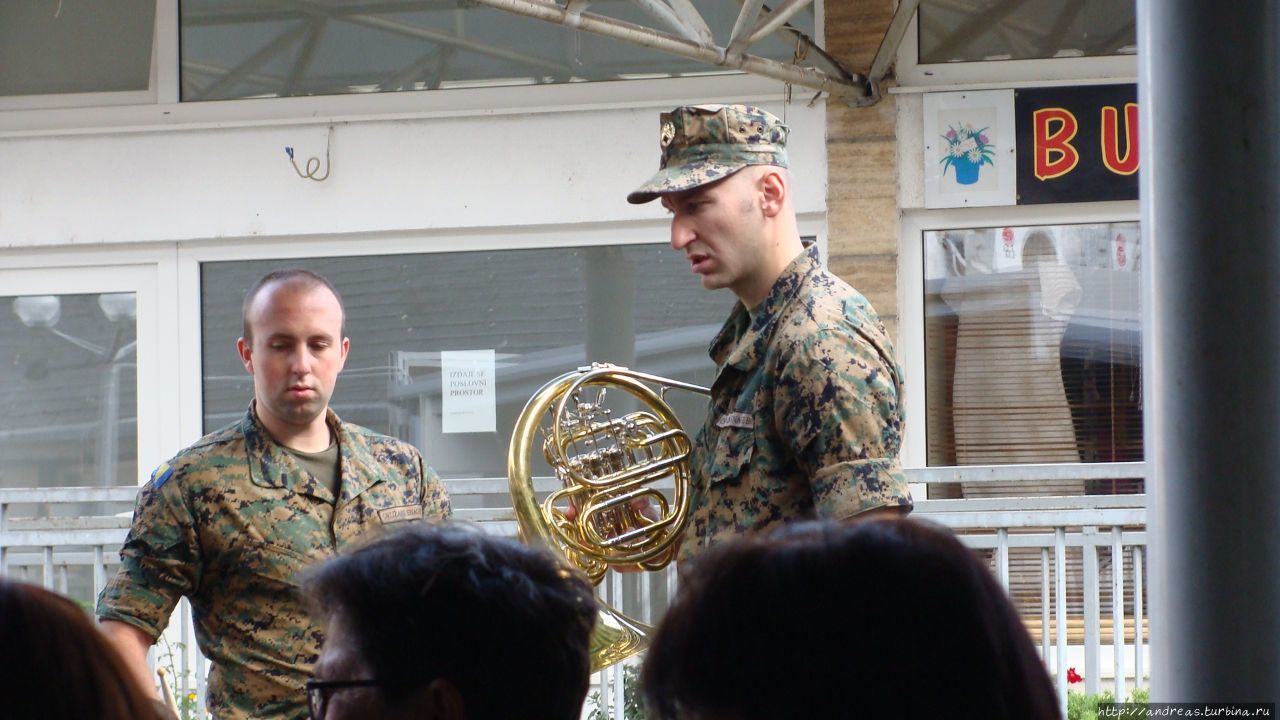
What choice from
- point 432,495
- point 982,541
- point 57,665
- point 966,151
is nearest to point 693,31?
point 966,151

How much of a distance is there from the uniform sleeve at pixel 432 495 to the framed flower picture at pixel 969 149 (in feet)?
12.8

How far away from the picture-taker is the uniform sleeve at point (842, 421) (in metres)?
2.49

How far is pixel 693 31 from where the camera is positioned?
19.9ft

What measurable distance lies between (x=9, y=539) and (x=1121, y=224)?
15.5 feet

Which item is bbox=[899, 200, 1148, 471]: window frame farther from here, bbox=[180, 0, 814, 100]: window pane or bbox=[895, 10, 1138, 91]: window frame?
bbox=[180, 0, 814, 100]: window pane

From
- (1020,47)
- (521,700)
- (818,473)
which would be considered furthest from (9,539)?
(1020,47)

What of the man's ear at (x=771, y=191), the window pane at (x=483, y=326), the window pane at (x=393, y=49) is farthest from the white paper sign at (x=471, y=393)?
the man's ear at (x=771, y=191)

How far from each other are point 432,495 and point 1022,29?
448 centimetres

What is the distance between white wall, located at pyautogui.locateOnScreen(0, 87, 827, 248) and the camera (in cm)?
696

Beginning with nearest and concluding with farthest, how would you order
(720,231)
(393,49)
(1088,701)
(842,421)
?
(842,421), (720,231), (1088,701), (393,49)

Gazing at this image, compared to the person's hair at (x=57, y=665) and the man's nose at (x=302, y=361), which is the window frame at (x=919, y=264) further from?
the person's hair at (x=57, y=665)

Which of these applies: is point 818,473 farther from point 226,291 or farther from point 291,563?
point 226,291

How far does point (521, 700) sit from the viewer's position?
1.54 metres

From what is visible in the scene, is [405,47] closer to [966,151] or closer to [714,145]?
[966,151]
